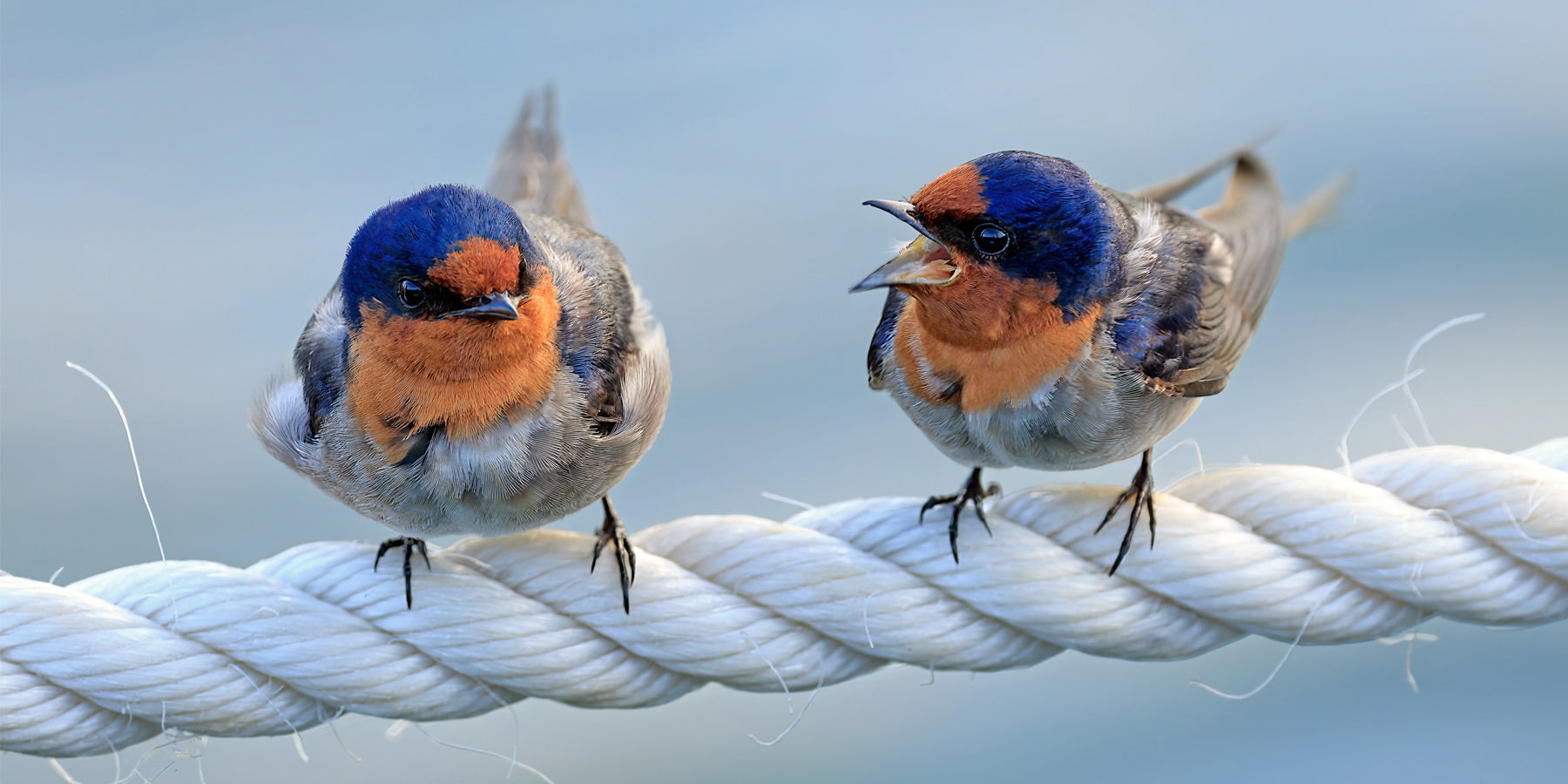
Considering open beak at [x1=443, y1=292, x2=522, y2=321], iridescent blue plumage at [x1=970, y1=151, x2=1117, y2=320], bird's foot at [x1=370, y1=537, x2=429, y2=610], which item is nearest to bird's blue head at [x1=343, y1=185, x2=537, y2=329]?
open beak at [x1=443, y1=292, x2=522, y2=321]

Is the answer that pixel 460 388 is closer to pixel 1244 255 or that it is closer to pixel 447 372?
pixel 447 372

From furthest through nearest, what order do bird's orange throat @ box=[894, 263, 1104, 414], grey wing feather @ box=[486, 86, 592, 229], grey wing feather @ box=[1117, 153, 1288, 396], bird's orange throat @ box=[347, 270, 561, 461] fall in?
1. grey wing feather @ box=[486, 86, 592, 229]
2. grey wing feather @ box=[1117, 153, 1288, 396]
3. bird's orange throat @ box=[894, 263, 1104, 414]
4. bird's orange throat @ box=[347, 270, 561, 461]

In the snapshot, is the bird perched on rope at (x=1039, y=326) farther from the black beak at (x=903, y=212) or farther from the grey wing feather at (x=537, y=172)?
the grey wing feather at (x=537, y=172)

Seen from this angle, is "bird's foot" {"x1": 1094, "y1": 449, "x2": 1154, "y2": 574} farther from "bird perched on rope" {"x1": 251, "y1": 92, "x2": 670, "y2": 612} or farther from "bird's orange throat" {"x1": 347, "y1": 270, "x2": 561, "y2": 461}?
"bird's orange throat" {"x1": 347, "y1": 270, "x2": 561, "y2": 461}

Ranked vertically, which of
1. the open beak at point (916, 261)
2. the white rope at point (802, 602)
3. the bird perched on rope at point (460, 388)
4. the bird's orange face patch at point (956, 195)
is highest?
the bird's orange face patch at point (956, 195)

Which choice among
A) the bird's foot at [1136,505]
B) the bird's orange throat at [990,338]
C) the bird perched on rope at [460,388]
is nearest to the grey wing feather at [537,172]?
the bird perched on rope at [460,388]

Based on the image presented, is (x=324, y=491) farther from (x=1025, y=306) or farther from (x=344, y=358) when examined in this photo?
(x=1025, y=306)
